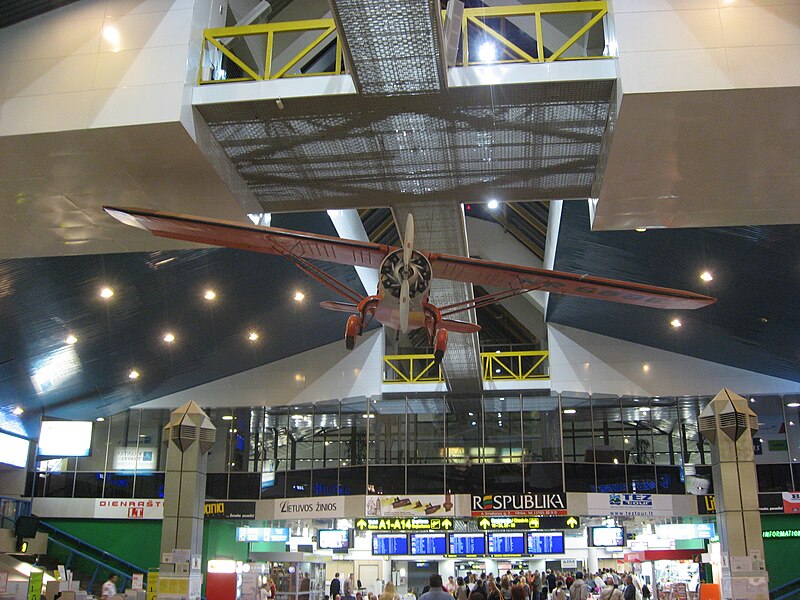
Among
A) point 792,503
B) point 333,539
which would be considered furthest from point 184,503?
point 792,503

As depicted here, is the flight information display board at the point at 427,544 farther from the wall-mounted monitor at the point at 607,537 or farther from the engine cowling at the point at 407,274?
the engine cowling at the point at 407,274

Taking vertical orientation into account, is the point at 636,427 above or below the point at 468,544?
above

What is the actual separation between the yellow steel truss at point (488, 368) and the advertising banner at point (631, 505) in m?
4.30

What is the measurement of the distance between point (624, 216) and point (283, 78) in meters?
A: 5.08

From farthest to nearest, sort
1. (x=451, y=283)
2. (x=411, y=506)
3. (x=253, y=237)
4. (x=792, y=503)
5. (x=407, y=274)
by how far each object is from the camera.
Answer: (x=411, y=506), (x=792, y=503), (x=451, y=283), (x=253, y=237), (x=407, y=274)

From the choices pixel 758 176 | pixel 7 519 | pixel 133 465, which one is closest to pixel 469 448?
pixel 133 465

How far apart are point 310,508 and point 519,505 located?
257 inches

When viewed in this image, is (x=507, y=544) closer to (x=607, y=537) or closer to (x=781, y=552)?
(x=607, y=537)

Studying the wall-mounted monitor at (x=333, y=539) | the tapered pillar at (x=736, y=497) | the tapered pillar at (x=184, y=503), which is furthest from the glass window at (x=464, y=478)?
the tapered pillar at (x=184, y=503)

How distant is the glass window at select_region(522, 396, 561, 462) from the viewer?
81.0 feet

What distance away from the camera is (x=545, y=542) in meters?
25.8

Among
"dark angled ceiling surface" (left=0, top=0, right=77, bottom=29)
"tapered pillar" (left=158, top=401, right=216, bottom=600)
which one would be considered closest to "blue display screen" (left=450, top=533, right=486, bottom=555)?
"tapered pillar" (left=158, top=401, right=216, bottom=600)

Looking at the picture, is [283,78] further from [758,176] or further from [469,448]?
[469,448]

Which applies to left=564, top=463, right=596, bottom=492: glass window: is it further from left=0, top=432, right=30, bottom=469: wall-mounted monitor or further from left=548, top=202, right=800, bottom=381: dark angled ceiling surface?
left=0, top=432, right=30, bottom=469: wall-mounted monitor
